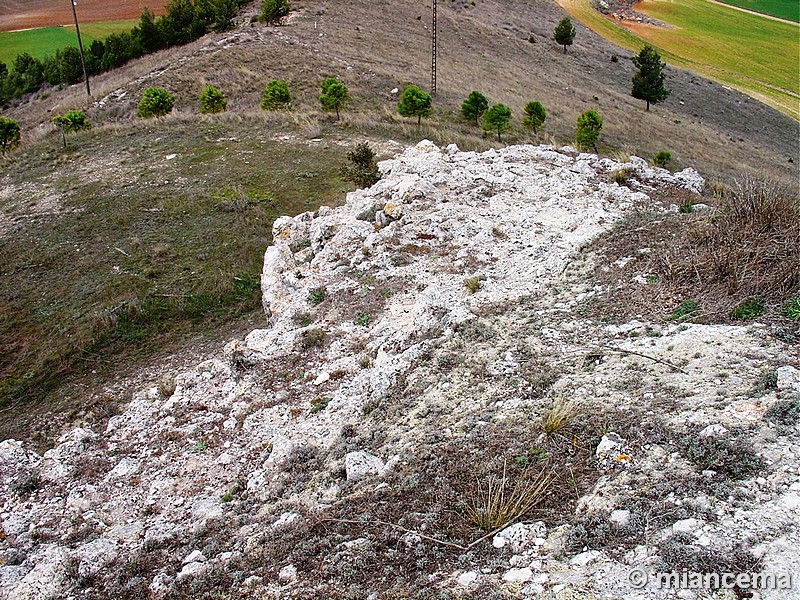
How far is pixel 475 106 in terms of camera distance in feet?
107

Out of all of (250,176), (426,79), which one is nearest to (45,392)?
(250,176)

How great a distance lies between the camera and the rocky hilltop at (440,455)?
5.22 meters

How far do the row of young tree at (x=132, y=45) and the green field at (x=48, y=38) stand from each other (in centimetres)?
763

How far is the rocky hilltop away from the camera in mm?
5223

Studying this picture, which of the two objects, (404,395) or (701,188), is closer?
(404,395)

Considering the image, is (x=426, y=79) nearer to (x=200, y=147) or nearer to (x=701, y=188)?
(x=200, y=147)

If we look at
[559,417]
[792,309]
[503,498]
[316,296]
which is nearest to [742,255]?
[792,309]

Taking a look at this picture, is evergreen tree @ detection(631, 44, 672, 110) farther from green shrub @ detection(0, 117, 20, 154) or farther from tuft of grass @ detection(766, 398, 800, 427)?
tuft of grass @ detection(766, 398, 800, 427)

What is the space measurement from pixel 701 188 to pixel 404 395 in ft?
37.7

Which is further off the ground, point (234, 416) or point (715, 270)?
point (715, 270)

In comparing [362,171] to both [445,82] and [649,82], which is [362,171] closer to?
[445,82]

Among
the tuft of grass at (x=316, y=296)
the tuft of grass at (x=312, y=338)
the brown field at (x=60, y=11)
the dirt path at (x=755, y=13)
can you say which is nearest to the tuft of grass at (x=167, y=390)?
the tuft of grass at (x=312, y=338)

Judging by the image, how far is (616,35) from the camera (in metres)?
70.9

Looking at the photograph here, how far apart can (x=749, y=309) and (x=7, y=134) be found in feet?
107
